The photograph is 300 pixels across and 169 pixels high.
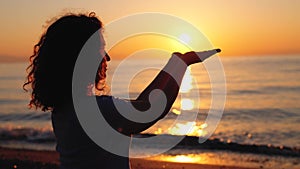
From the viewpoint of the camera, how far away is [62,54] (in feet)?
6.74

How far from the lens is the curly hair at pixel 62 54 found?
204 centimetres

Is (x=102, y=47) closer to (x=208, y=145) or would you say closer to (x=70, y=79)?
(x=70, y=79)

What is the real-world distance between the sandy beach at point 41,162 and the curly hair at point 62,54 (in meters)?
8.81

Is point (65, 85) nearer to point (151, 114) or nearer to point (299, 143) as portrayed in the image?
point (151, 114)

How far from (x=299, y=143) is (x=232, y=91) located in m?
22.5

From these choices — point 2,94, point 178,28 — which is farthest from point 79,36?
point 2,94

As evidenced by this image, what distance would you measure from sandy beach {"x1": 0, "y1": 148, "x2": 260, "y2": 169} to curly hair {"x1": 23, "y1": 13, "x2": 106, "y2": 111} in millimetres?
8815

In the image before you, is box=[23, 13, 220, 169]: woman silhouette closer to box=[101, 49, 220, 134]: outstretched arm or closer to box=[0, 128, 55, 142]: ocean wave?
box=[101, 49, 220, 134]: outstretched arm

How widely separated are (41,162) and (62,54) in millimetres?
9928

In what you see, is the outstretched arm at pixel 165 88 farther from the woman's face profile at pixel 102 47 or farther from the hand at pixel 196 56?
the woman's face profile at pixel 102 47

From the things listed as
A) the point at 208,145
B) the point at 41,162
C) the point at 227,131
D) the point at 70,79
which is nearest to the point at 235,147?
the point at 208,145

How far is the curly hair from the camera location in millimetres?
2037

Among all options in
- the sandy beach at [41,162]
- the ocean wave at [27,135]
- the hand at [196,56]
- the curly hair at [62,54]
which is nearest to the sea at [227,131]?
the ocean wave at [27,135]

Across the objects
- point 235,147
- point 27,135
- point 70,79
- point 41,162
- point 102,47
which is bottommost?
point 27,135
